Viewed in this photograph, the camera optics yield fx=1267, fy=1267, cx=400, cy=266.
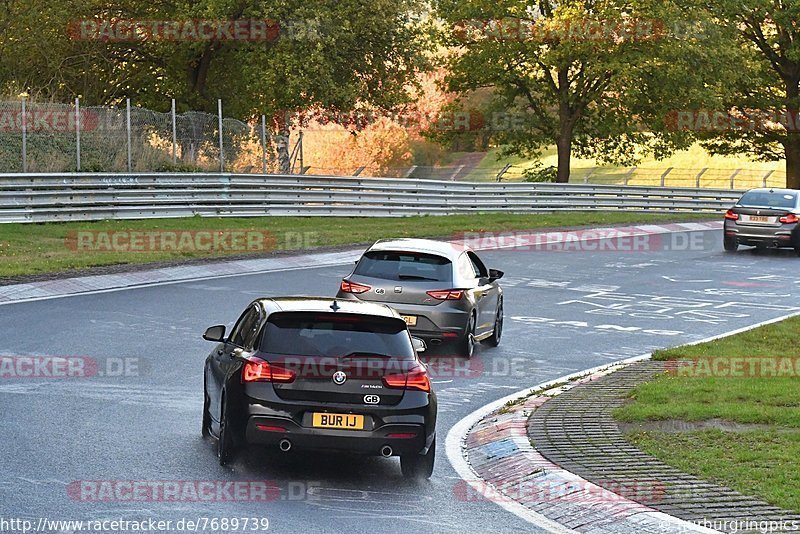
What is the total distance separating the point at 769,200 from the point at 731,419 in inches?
868

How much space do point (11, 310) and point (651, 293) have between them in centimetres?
1140

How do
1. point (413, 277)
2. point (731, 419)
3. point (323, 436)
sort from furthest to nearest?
point (413, 277) < point (731, 419) < point (323, 436)

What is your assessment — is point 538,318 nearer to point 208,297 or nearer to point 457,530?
point 208,297

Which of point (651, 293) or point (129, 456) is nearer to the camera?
point (129, 456)

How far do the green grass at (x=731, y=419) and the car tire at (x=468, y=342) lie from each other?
2311 millimetres

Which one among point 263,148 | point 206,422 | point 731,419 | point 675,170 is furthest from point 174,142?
→ point 675,170

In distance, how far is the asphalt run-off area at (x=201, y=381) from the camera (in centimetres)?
848

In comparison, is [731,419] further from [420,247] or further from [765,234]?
[765,234]

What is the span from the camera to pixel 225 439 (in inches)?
371

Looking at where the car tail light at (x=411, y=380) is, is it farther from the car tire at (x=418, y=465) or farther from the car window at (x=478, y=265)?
the car window at (x=478, y=265)

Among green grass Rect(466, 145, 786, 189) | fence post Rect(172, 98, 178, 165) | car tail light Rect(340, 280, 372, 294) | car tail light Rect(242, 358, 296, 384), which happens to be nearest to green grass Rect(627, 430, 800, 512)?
car tail light Rect(242, 358, 296, 384)

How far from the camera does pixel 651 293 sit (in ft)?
76.3

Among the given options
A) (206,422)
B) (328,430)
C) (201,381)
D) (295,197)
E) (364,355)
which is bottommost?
(201,381)

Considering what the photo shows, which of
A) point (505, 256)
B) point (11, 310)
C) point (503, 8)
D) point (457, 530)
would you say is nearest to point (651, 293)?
point (505, 256)
